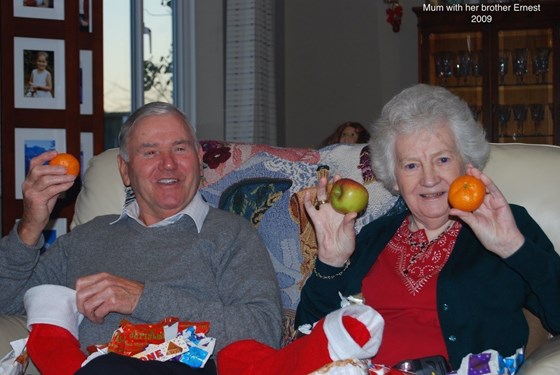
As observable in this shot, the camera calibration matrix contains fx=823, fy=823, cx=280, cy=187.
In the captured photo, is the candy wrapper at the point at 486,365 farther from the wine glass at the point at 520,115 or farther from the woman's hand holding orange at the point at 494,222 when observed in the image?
the wine glass at the point at 520,115

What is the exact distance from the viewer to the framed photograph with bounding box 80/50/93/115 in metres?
4.77

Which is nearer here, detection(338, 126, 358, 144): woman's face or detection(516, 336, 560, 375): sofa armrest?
detection(516, 336, 560, 375): sofa armrest

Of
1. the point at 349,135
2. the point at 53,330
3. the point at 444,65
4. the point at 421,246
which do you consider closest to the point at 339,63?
the point at 444,65

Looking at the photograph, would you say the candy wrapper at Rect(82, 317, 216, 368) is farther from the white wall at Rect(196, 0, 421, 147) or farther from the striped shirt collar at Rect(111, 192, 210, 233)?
the white wall at Rect(196, 0, 421, 147)

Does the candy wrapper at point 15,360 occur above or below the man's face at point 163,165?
below

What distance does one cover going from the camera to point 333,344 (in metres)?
1.62

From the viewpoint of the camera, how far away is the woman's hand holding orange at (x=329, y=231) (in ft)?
6.78

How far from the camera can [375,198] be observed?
2.38 metres

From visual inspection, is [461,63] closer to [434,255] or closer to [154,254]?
[434,255]

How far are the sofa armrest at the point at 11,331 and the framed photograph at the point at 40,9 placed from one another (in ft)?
8.88

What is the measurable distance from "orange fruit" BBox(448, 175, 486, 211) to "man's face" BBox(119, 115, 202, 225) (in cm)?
79

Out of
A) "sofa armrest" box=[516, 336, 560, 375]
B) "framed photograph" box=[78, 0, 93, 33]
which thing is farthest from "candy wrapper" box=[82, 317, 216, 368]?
"framed photograph" box=[78, 0, 93, 33]

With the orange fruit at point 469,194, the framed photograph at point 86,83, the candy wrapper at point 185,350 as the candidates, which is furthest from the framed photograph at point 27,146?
the orange fruit at point 469,194

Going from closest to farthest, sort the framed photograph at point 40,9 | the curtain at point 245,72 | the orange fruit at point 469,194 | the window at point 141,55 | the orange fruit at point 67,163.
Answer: the orange fruit at point 469,194, the orange fruit at point 67,163, the framed photograph at point 40,9, the window at point 141,55, the curtain at point 245,72
